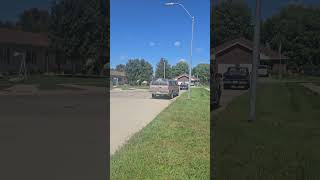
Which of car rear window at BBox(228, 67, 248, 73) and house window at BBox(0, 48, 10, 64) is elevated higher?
house window at BBox(0, 48, 10, 64)

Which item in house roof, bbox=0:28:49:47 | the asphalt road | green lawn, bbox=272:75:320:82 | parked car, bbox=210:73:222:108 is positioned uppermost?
house roof, bbox=0:28:49:47

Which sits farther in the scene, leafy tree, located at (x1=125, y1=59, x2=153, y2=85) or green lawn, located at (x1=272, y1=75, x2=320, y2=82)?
leafy tree, located at (x1=125, y1=59, x2=153, y2=85)

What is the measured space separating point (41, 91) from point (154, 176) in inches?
632

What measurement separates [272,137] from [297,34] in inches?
83.2

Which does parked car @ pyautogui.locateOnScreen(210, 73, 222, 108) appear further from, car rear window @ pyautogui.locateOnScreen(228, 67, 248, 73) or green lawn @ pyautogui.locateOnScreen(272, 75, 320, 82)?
green lawn @ pyautogui.locateOnScreen(272, 75, 320, 82)

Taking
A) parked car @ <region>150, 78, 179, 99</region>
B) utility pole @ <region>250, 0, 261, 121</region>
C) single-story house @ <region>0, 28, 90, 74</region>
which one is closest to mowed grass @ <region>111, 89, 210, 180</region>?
utility pole @ <region>250, 0, 261, 121</region>

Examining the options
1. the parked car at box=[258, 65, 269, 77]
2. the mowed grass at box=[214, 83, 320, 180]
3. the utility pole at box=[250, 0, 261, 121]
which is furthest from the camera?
the parked car at box=[258, 65, 269, 77]

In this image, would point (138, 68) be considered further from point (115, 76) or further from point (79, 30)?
point (115, 76)

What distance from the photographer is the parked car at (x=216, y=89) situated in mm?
8227

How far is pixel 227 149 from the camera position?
632 centimetres

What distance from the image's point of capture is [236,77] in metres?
9.03


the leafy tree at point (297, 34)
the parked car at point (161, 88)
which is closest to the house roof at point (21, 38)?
the leafy tree at point (297, 34)

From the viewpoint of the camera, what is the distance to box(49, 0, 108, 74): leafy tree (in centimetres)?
1267

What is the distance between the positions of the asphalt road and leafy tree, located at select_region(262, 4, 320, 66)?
163 inches
